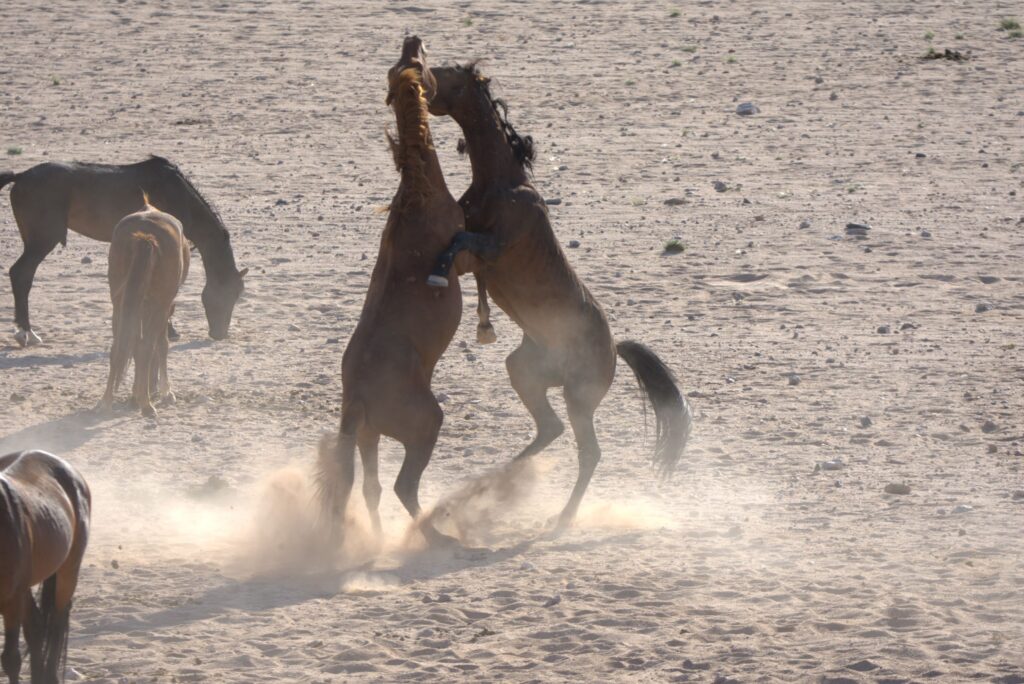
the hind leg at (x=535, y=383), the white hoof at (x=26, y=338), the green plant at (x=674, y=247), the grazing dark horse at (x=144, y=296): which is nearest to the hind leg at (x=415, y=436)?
the hind leg at (x=535, y=383)

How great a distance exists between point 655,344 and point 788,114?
9187 millimetres

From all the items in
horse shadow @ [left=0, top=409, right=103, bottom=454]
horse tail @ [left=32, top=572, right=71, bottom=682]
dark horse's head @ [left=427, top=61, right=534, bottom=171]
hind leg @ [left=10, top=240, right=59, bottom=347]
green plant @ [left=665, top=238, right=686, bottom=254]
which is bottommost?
horse shadow @ [left=0, top=409, right=103, bottom=454]

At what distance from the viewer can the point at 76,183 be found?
11742 millimetres

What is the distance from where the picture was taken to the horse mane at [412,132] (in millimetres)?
6695

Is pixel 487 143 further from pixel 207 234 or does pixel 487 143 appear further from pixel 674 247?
pixel 674 247

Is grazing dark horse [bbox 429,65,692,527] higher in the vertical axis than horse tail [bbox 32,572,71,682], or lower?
higher

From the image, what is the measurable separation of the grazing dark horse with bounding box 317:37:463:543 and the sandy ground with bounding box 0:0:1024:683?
42cm

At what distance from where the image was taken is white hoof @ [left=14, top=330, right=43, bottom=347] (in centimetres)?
1093

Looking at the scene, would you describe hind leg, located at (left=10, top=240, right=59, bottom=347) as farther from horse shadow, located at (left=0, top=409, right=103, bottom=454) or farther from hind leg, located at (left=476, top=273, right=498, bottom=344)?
hind leg, located at (left=476, top=273, right=498, bottom=344)

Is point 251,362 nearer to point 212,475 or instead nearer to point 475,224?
point 212,475

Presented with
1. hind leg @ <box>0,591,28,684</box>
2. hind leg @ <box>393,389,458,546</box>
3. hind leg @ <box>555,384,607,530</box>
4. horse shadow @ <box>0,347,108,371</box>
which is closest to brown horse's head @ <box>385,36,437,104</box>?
hind leg @ <box>393,389,458,546</box>

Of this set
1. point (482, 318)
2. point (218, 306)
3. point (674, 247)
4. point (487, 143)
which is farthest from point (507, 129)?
point (674, 247)

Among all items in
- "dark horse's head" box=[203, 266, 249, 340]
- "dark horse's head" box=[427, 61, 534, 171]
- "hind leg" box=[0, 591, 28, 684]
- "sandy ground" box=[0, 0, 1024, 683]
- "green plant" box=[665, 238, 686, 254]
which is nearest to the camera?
"hind leg" box=[0, 591, 28, 684]

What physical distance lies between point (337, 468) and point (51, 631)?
1.92 meters
